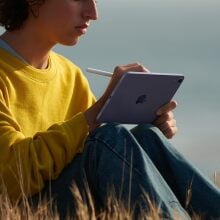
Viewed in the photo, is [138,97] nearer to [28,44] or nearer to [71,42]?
[71,42]

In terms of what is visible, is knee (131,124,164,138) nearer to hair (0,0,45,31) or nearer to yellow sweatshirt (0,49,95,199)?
yellow sweatshirt (0,49,95,199)

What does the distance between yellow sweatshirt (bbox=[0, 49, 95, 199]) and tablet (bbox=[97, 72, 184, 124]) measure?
0.40ft

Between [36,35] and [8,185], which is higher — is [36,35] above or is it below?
above

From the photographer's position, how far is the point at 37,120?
15.2ft

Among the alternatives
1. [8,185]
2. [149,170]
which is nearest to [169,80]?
[149,170]

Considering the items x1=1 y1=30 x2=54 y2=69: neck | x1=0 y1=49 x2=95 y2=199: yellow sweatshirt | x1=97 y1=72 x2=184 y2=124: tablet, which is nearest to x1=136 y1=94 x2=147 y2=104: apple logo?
x1=97 y1=72 x2=184 y2=124: tablet

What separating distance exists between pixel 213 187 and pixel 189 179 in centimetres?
9

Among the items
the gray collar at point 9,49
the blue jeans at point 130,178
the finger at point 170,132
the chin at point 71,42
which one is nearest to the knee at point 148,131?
the blue jeans at point 130,178

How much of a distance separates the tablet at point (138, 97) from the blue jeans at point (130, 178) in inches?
2.6

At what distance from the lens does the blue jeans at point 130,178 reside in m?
4.25

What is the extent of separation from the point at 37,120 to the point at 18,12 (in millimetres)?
422

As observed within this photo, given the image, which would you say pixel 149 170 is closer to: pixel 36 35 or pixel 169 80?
pixel 169 80

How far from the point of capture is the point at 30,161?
4.33 meters

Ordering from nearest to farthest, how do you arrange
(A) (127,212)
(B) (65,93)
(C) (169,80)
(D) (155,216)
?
(D) (155,216)
(A) (127,212)
(C) (169,80)
(B) (65,93)
